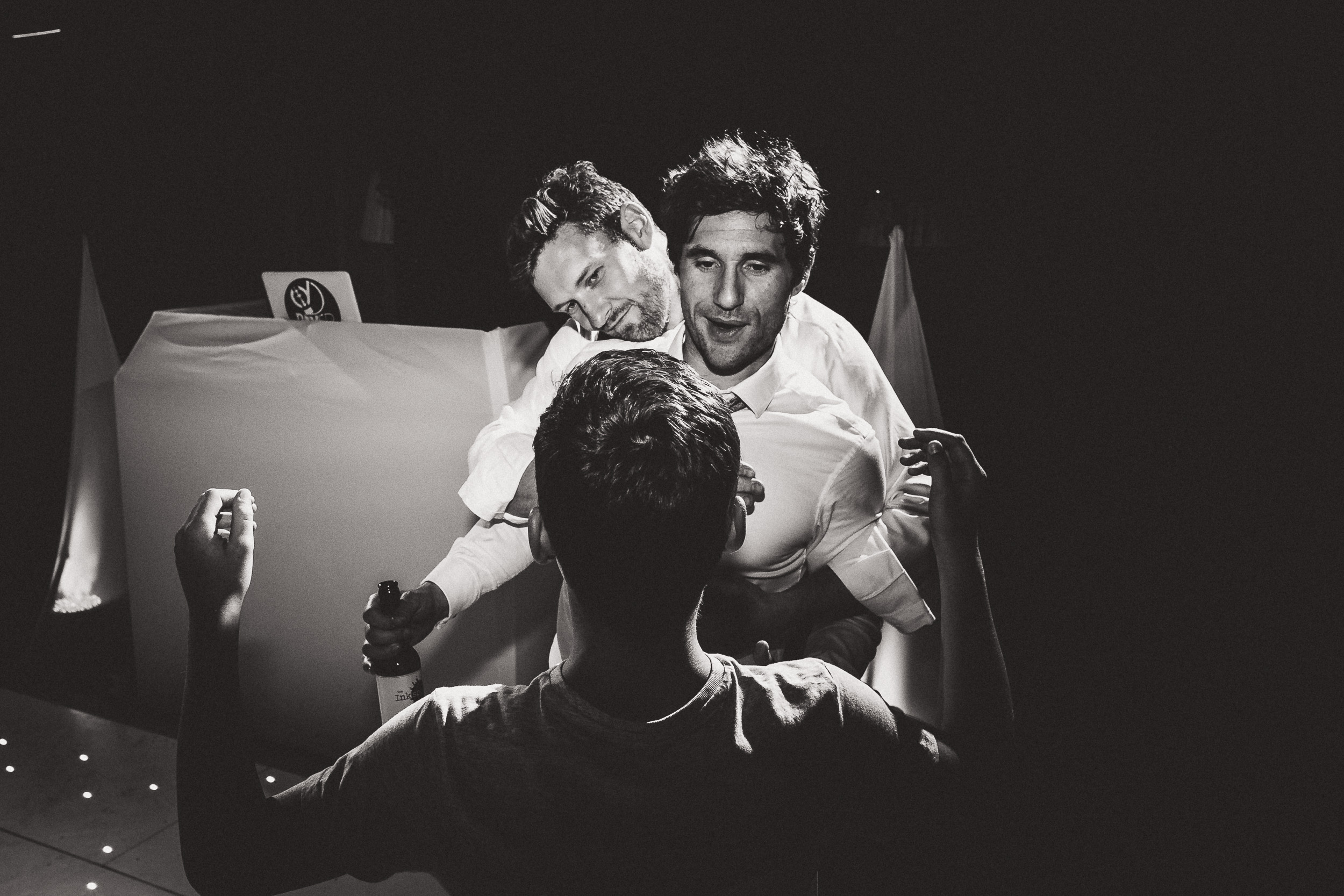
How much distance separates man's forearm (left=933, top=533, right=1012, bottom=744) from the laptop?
1949 mm

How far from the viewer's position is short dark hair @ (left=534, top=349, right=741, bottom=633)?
3.12 ft

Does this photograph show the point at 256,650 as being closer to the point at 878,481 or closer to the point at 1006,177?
the point at 878,481

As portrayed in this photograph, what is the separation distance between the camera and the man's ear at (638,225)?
6.30 ft

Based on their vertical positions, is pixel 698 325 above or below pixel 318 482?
above

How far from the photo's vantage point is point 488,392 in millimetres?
2354

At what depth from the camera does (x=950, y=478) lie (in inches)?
50.9

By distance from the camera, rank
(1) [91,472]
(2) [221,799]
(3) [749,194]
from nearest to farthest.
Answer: (2) [221,799]
(3) [749,194]
(1) [91,472]

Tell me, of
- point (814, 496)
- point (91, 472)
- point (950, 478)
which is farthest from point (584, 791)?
point (91, 472)

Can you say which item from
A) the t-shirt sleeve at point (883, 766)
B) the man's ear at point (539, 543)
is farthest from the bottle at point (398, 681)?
the t-shirt sleeve at point (883, 766)

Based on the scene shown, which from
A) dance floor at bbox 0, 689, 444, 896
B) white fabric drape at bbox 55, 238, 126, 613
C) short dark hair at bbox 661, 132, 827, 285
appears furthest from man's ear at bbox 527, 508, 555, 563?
white fabric drape at bbox 55, 238, 126, 613

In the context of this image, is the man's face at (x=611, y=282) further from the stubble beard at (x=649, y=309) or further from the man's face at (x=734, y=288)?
the man's face at (x=734, y=288)

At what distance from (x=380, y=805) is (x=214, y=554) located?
33 cm

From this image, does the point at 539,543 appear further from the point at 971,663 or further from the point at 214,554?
the point at 971,663

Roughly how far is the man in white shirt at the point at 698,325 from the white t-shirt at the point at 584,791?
0.68 metres
